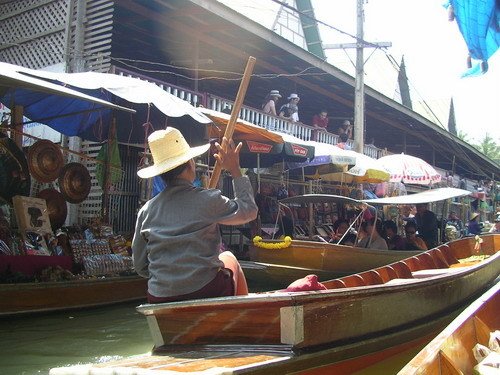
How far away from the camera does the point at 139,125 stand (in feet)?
28.2

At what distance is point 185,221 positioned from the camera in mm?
2744

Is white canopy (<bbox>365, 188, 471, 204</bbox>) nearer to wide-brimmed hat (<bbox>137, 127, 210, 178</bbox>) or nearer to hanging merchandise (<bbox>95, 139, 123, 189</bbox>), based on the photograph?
hanging merchandise (<bbox>95, 139, 123, 189</bbox>)

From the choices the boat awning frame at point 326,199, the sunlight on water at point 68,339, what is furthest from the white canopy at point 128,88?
the boat awning frame at point 326,199

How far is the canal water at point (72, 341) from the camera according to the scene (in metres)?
4.35

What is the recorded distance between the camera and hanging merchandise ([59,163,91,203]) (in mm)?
7203

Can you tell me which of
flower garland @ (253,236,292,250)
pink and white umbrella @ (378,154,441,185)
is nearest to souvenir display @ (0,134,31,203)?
flower garland @ (253,236,292,250)

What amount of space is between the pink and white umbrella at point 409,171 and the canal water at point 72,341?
771cm

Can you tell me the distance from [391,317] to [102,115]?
5.79 m

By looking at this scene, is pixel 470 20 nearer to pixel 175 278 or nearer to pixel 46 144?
pixel 175 278

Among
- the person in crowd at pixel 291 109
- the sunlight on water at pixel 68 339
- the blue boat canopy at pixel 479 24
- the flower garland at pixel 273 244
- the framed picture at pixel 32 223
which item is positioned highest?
the person in crowd at pixel 291 109

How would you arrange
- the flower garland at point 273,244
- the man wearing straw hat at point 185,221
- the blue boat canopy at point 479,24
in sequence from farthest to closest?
the flower garland at point 273,244 < the blue boat canopy at point 479,24 < the man wearing straw hat at point 185,221

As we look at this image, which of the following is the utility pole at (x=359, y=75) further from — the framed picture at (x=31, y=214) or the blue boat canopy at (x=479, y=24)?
the framed picture at (x=31, y=214)

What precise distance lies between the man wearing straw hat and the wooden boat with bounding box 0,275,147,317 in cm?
316

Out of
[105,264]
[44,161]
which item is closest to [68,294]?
[105,264]
